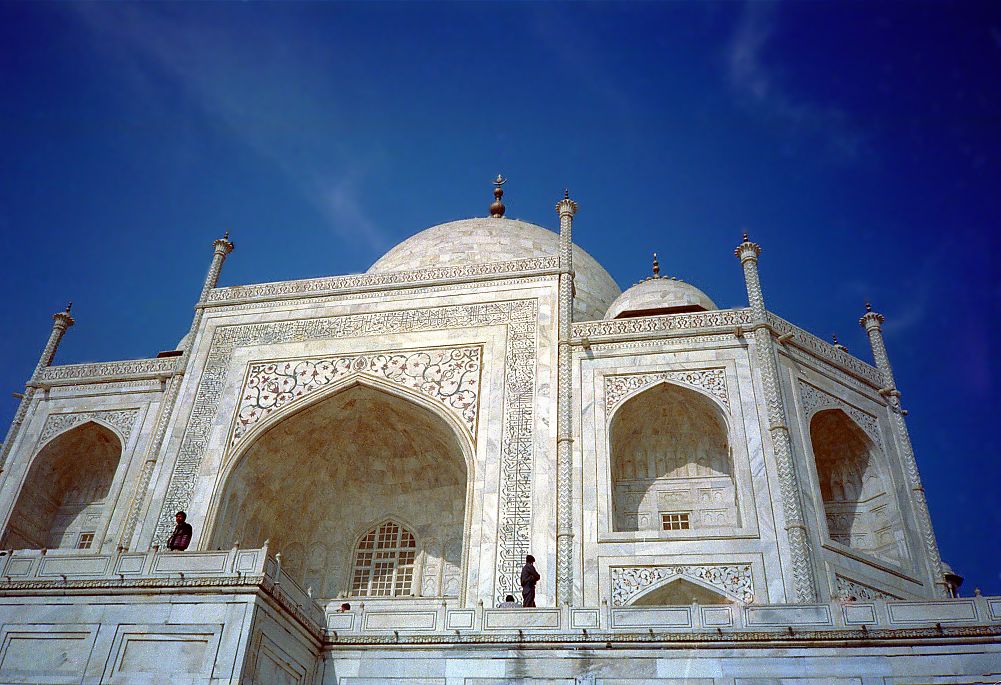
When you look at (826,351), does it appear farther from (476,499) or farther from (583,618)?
(583,618)

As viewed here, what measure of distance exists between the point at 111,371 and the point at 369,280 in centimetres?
464

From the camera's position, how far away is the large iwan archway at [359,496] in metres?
14.0

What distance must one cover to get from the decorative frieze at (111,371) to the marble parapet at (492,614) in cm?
594

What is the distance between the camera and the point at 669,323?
13562mm

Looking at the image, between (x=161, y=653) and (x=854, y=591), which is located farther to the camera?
(x=854, y=591)

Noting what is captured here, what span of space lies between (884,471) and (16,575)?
11.3 m

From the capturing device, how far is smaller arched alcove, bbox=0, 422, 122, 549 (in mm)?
14656

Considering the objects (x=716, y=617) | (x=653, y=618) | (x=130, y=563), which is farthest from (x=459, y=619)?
(x=130, y=563)

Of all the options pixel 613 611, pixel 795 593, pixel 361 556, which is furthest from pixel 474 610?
pixel 361 556

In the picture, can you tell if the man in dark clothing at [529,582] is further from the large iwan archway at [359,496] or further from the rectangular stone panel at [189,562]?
the rectangular stone panel at [189,562]

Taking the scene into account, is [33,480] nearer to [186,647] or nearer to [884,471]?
[186,647]

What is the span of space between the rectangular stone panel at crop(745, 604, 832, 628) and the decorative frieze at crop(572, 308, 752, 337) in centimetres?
549

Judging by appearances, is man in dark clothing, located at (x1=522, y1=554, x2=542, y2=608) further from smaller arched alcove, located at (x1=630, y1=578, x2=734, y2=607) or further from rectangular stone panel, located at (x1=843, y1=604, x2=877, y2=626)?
rectangular stone panel, located at (x1=843, y1=604, x2=877, y2=626)

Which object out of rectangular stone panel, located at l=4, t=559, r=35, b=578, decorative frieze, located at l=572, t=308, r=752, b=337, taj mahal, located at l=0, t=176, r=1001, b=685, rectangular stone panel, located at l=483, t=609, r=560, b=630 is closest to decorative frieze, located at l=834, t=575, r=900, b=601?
taj mahal, located at l=0, t=176, r=1001, b=685
